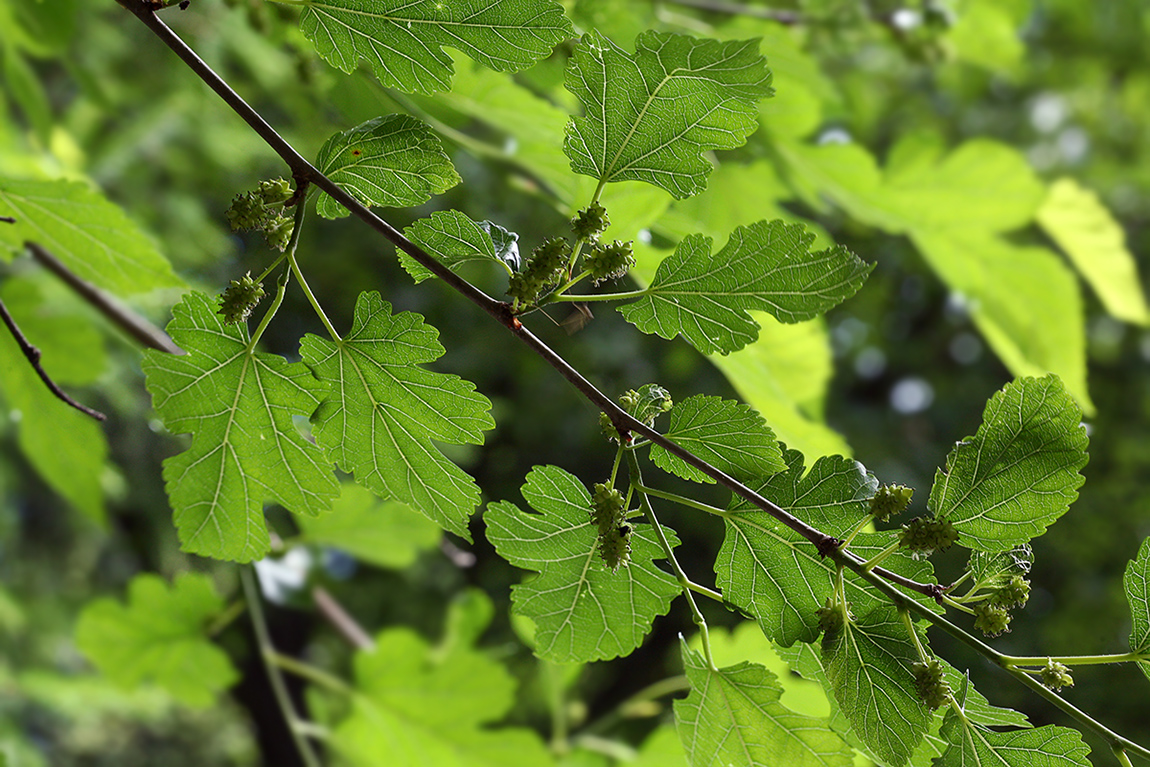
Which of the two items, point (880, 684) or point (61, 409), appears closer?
point (880, 684)

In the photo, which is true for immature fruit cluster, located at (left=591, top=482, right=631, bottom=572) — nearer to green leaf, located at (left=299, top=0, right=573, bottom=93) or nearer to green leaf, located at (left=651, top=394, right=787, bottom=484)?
green leaf, located at (left=651, top=394, right=787, bottom=484)

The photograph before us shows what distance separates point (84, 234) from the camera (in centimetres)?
58

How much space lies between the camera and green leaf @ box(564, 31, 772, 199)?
35cm

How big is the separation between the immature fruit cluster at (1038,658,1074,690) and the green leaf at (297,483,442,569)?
2.45ft

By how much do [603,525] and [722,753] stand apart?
0.44 ft

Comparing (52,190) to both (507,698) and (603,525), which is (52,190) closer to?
(603,525)

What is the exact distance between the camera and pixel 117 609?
1.01m

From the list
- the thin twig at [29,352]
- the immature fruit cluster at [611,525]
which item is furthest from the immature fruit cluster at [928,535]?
the thin twig at [29,352]

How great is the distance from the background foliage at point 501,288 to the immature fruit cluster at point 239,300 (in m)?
0.07

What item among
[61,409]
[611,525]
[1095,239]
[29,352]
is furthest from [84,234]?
[1095,239]

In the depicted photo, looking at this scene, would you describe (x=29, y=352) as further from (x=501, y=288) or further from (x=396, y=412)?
(x=501, y=288)

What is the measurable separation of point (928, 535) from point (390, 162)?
0.90 feet

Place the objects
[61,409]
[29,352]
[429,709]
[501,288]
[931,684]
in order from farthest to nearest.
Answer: [429,709] < [501,288] < [61,409] < [29,352] < [931,684]

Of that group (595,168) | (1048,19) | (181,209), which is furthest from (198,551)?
(1048,19)
